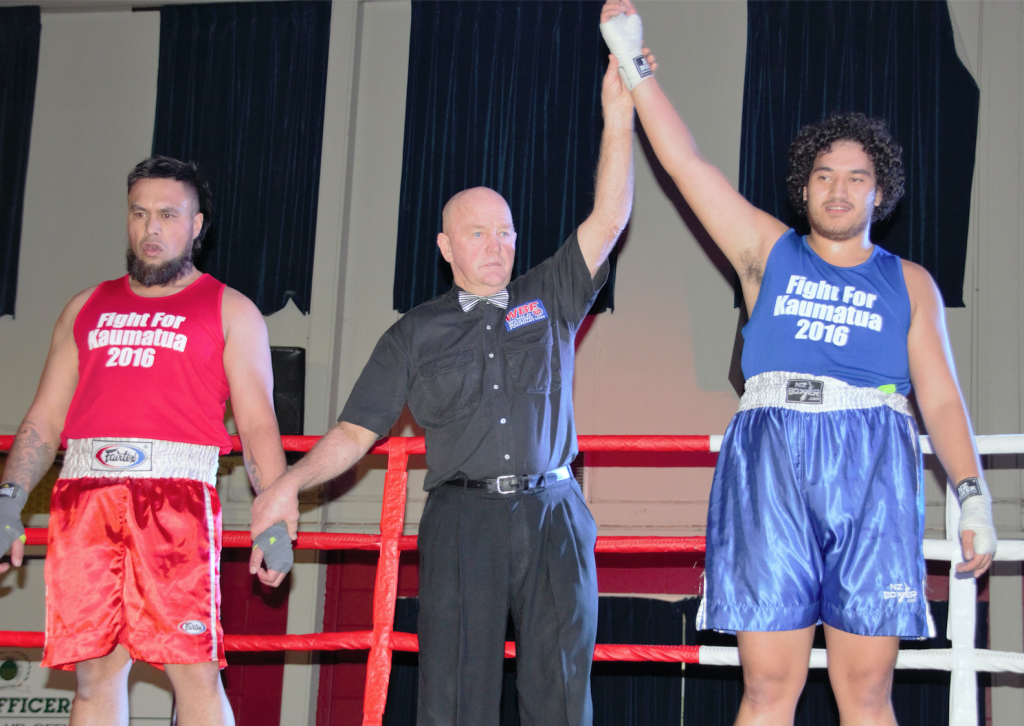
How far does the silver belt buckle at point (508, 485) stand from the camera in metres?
1.91

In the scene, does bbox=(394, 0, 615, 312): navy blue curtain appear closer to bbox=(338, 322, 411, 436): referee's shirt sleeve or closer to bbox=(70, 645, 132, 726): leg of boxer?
bbox=(338, 322, 411, 436): referee's shirt sleeve

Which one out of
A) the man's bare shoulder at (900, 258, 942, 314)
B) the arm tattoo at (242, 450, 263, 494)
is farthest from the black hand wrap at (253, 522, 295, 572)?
the man's bare shoulder at (900, 258, 942, 314)

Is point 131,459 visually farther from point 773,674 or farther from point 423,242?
point 423,242

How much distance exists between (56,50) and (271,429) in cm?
486

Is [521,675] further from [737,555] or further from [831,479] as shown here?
[831,479]

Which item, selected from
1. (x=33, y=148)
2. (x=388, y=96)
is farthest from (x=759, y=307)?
(x=33, y=148)

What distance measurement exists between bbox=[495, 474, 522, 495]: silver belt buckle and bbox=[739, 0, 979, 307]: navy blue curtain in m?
3.21

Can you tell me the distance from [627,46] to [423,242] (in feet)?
10.1

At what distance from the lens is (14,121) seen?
5.54 meters

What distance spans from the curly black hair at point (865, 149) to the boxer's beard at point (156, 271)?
1.54 m

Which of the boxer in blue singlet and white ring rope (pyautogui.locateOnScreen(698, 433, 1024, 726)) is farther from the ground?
the boxer in blue singlet

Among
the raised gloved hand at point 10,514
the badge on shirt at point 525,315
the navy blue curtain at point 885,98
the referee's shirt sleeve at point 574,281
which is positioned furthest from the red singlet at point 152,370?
the navy blue curtain at point 885,98

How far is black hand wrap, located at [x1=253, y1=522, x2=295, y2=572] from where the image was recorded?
183 centimetres

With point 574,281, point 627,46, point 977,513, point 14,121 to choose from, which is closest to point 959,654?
point 977,513
